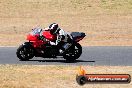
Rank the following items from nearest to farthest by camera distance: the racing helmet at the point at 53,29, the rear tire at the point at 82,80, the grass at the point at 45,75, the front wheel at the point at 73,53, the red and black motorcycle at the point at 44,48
Answer: the rear tire at the point at 82,80 < the grass at the point at 45,75 < the racing helmet at the point at 53,29 < the red and black motorcycle at the point at 44,48 < the front wheel at the point at 73,53

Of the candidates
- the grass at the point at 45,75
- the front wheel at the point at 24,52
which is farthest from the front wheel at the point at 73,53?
the grass at the point at 45,75

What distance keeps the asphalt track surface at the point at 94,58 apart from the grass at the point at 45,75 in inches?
45.5

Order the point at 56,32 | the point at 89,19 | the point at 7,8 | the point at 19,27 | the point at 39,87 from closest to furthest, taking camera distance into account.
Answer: the point at 39,87
the point at 56,32
the point at 19,27
the point at 89,19
the point at 7,8

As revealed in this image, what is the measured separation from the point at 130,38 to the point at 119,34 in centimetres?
156

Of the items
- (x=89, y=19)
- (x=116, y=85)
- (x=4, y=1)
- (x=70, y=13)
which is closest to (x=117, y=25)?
(x=89, y=19)

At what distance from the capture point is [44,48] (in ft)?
72.1

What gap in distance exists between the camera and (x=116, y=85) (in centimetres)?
1642

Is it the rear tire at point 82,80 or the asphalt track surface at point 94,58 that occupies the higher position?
the rear tire at point 82,80

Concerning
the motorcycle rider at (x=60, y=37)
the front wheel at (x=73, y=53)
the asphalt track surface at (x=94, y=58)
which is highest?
the motorcycle rider at (x=60, y=37)

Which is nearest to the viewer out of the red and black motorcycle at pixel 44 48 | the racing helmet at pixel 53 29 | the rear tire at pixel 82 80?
the rear tire at pixel 82 80

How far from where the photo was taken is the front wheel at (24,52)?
858 inches

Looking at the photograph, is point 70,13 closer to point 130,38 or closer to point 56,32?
point 130,38

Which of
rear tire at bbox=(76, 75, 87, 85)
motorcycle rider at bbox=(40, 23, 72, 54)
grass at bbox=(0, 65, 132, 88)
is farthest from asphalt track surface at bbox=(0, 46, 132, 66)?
rear tire at bbox=(76, 75, 87, 85)

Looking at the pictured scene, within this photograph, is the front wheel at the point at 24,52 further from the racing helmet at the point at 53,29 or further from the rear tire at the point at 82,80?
the rear tire at the point at 82,80
